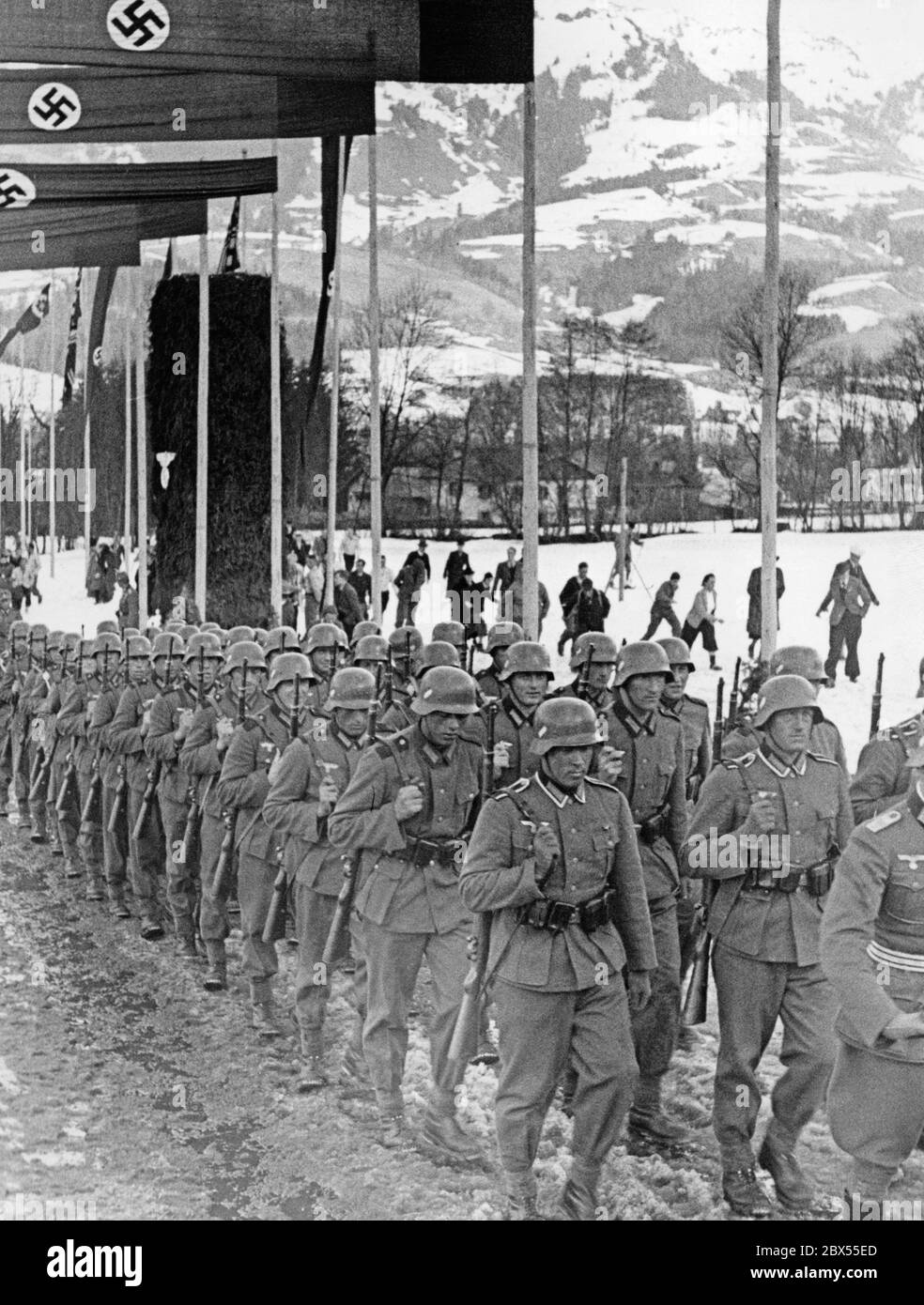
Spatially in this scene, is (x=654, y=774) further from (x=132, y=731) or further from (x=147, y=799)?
(x=132, y=731)

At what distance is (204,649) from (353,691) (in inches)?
132

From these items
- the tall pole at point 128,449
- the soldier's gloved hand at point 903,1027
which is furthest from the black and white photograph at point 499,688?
the tall pole at point 128,449

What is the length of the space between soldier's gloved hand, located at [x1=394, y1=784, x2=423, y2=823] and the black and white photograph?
0.02 m

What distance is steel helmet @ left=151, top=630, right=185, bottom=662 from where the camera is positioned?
11734 millimetres

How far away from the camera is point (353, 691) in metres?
7.87

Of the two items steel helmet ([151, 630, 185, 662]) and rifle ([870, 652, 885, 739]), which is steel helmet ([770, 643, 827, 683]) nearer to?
rifle ([870, 652, 885, 739])

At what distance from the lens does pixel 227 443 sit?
19266 mm

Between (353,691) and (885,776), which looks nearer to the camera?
(885,776)

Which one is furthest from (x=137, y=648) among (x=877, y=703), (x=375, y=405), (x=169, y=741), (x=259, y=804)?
(x=877, y=703)

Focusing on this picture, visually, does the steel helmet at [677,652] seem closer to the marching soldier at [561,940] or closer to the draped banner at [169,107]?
the marching soldier at [561,940]

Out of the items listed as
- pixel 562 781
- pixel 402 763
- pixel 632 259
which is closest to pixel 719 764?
pixel 562 781

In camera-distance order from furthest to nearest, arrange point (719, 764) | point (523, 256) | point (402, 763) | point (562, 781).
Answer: point (523, 256) → point (402, 763) → point (719, 764) → point (562, 781)

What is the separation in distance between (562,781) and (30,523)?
435 inches

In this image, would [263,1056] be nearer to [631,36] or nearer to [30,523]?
[631,36]
